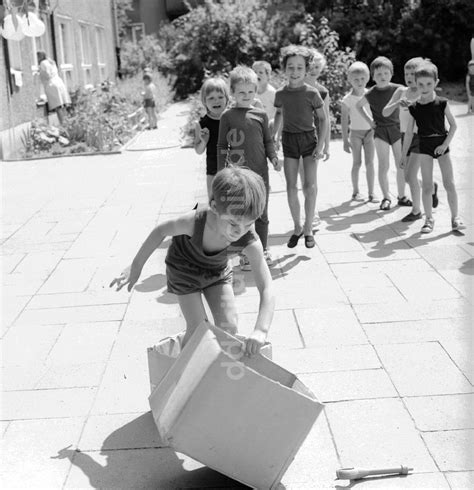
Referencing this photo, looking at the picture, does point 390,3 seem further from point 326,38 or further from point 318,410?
point 318,410

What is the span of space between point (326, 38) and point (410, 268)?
10.3 m

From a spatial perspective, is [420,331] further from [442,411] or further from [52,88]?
[52,88]

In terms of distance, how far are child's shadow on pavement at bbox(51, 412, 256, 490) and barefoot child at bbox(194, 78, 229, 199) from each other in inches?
115

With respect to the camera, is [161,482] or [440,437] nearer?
[161,482]

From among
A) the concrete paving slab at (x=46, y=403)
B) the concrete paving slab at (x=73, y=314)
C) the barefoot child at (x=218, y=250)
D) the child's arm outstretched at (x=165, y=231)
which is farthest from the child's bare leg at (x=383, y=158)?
the child's arm outstretched at (x=165, y=231)

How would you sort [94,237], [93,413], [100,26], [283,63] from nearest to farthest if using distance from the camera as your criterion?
[93,413] < [283,63] < [94,237] < [100,26]

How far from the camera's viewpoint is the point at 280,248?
23.3 ft

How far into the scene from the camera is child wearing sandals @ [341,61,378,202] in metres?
8.52

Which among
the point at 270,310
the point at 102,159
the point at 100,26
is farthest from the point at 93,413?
the point at 100,26

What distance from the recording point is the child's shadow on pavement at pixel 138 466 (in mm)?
3285

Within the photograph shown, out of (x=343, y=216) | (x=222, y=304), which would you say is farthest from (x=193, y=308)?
(x=343, y=216)

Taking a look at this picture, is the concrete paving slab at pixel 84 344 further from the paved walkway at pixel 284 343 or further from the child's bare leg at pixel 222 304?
the child's bare leg at pixel 222 304

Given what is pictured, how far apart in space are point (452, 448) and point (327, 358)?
119cm

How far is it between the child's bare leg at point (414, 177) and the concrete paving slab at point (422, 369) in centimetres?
332
